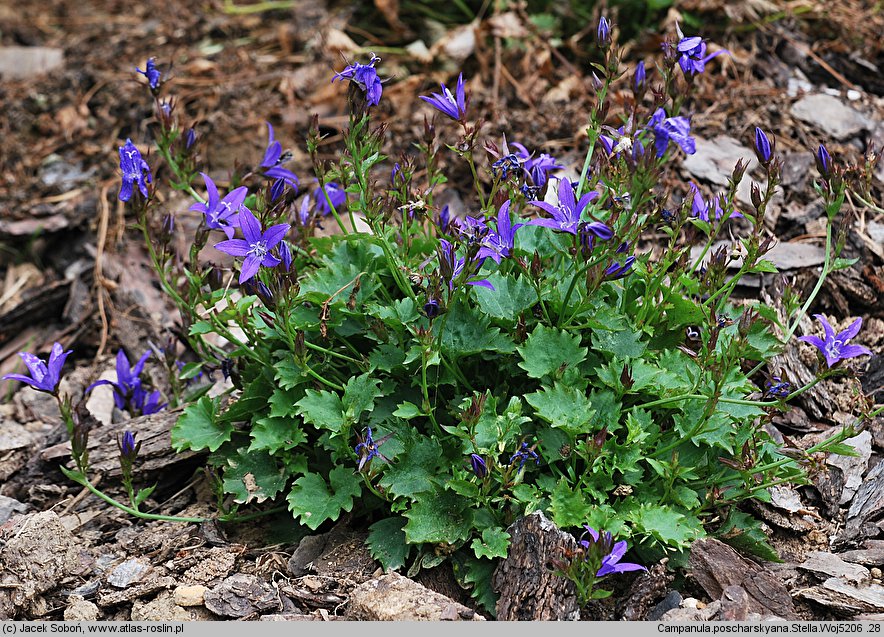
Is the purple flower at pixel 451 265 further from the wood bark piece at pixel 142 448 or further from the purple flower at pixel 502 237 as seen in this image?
the wood bark piece at pixel 142 448

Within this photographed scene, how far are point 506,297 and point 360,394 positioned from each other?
59 centimetres

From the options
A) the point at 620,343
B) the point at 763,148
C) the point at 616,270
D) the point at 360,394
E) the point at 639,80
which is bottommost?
the point at 360,394

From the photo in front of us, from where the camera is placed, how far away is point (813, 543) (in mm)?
3211

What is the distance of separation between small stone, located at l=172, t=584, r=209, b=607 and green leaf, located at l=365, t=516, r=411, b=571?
0.55 m

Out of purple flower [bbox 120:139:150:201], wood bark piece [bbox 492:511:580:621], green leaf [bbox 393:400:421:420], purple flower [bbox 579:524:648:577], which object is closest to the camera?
purple flower [bbox 579:524:648:577]

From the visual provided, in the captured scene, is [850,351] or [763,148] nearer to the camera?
[850,351]

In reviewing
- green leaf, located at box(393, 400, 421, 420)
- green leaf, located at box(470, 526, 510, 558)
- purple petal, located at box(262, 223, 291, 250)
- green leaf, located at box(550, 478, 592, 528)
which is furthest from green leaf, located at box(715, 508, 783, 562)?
purple petal, located at box(262, 223, 291, 250)

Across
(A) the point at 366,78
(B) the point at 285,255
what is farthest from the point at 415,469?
(A) the point at 366,78

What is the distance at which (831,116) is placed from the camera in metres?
5.11

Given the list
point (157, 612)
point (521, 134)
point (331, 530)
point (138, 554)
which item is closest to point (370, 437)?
point (331, 530)

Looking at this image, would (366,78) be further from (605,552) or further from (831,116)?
(831,116)

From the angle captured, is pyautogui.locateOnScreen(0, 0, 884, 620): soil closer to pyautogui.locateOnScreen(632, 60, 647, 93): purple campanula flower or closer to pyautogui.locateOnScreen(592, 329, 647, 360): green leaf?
pyautogui.locateOnScreen(592, 329, 647, 360): green leaf

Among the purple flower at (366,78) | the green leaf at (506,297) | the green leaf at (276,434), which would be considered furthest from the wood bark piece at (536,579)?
the purple flower at (366,78)

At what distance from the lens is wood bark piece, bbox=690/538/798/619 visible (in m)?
2.76
